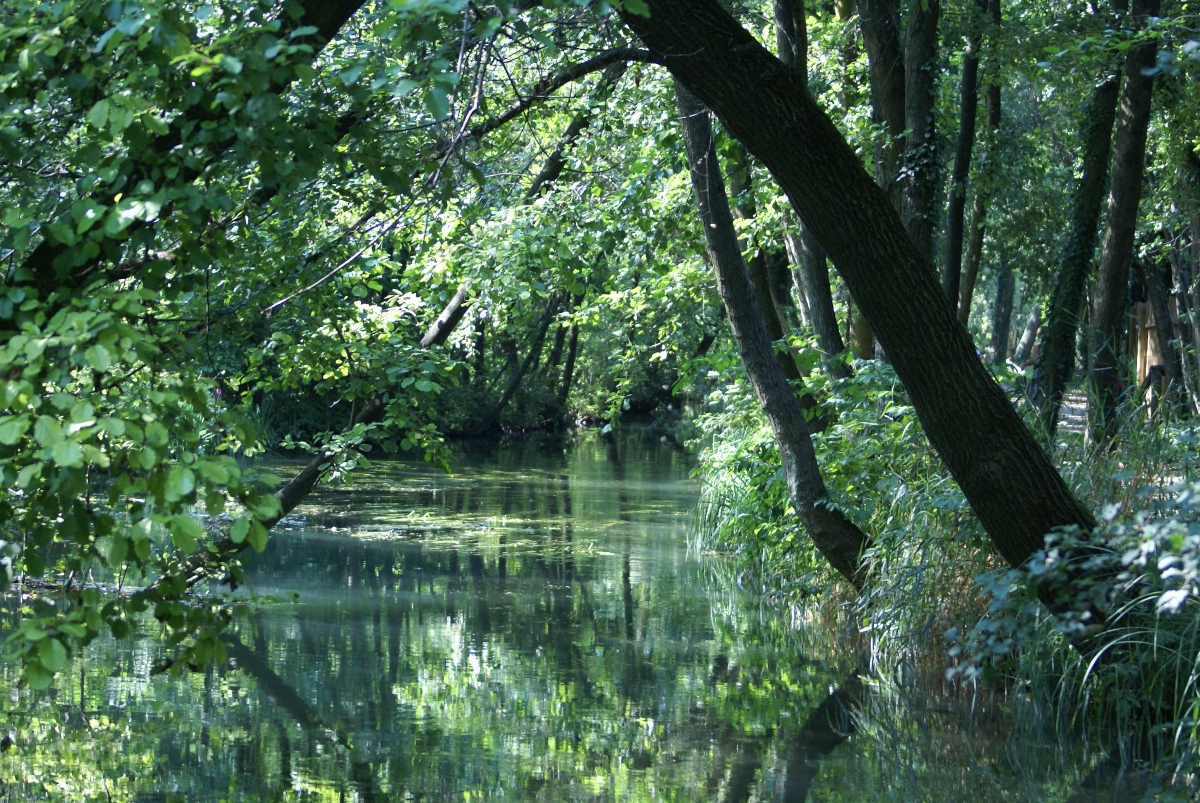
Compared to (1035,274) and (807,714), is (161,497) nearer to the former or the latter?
(807,714)

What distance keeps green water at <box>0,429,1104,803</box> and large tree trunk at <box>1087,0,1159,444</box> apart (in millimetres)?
2465

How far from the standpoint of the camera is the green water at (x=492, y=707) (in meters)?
4.84

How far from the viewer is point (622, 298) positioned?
427 inches

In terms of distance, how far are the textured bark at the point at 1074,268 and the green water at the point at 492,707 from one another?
7.27 feet

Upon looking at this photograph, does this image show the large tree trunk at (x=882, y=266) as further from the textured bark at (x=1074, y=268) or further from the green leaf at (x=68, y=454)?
the textured bark at (x=1074, y=268)

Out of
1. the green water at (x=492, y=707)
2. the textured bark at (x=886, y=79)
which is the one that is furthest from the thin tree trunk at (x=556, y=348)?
the textured bark at (x=886, y=79)

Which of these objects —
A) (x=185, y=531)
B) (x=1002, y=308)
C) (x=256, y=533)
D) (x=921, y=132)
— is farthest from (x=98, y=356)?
(x=1002, y=308)

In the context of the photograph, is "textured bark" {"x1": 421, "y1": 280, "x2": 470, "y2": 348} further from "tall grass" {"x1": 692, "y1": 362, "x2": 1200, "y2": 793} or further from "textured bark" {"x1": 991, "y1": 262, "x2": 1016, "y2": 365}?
"textured bark" {"x1": 991, "y1": 262, "x2": 1016, "y2": 365}

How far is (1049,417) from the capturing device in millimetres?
6941

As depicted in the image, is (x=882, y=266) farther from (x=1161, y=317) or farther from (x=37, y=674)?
(x=1161, y=317)

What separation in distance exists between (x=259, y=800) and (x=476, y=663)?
7.91 ft

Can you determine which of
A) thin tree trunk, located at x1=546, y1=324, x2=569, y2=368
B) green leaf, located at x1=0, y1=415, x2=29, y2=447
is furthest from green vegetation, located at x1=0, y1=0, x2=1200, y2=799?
thin tree trunk, located at x1=546, y1=324, x2=569, y2=368

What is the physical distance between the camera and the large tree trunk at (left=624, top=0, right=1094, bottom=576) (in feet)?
14.5

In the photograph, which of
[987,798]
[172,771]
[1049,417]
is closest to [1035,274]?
[1049,417]
